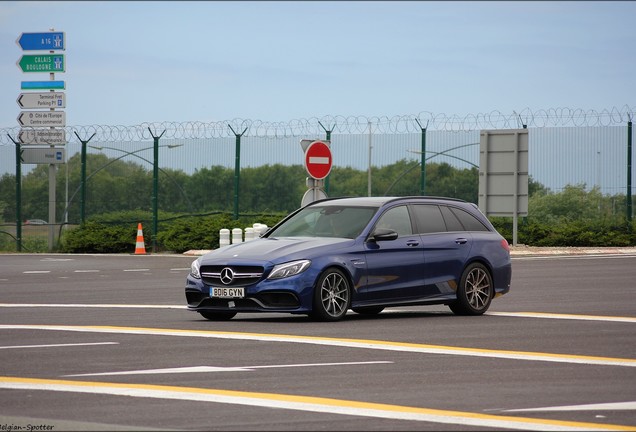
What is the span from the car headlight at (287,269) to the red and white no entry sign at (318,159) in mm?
10471

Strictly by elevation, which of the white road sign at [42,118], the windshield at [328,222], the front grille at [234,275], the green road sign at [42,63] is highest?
the green road sign at [42,63]

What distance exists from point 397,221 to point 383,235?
2.48ft

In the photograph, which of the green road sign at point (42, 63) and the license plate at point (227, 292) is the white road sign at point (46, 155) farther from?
the license plate at point (227, 292)

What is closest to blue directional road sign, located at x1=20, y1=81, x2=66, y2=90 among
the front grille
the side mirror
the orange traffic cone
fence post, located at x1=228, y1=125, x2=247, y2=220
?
fence post, located at x1=228, y1=125, x2=247, y2=220

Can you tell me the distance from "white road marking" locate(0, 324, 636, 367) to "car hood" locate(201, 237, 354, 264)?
4.93 feet

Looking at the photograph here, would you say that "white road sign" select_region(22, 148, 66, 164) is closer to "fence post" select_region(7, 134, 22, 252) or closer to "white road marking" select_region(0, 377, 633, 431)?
"fence post" select_region(7, 134, 22, 252)

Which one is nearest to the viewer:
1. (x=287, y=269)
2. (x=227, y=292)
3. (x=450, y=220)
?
(x=287, y=269)

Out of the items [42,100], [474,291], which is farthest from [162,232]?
[474,291]

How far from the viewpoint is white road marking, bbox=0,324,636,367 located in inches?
494

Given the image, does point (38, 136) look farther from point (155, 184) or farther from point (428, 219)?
point (428, 219)

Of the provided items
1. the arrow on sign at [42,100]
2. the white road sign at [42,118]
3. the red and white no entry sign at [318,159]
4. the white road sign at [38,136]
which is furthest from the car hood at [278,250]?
the arrow on sign at [42,100]

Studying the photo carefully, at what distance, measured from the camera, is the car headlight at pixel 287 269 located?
16109 millimetres

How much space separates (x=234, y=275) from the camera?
1631 cm

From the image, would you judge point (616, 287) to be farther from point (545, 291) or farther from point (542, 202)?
point (542, 202)
